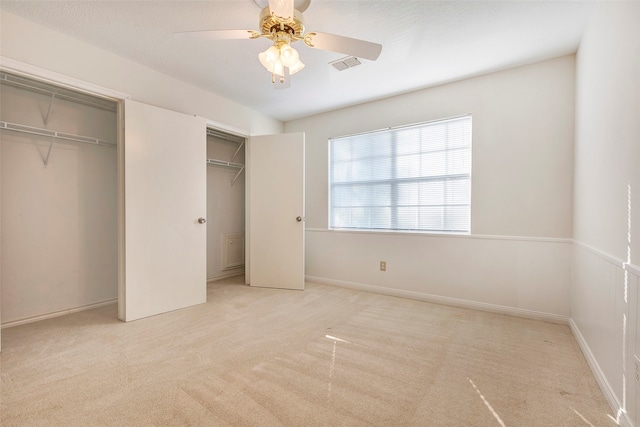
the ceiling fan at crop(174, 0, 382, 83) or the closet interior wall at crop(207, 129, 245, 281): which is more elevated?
the ceiling fan at crop(174, 0, 382, 83)

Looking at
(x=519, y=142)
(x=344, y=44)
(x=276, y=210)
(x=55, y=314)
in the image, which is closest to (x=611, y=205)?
(x=519, y=142)

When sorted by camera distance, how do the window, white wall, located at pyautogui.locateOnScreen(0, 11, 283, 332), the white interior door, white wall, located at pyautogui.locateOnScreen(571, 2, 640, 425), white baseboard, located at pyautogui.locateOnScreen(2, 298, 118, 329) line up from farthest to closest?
the white interior door
the window
white baseboard, located at pyautogui.locateOnScreen(2, 298, 118, 329)
white wall, located at pyautogui.locateOnScreen(0, 11, 283, 332)
white wall, located at pyautogui.locateOnScreen(571, 2, 640, 425)

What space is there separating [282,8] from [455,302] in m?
3.13

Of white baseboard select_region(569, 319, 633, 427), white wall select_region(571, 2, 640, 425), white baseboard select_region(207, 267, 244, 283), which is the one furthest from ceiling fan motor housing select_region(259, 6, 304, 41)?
white baseboard select_region(207, 267, 244, 283)

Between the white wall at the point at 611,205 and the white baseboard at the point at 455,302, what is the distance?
1.23 ft

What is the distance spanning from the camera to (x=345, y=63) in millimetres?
2707

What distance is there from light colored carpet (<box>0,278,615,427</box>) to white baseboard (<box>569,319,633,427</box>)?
0.13 feet

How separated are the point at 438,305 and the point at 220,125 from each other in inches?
133

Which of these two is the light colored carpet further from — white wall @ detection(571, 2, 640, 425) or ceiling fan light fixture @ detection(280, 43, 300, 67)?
ceiling fan light fixture @ detection(280, 43, 300, 67)

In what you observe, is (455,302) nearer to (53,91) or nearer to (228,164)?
(228,164)

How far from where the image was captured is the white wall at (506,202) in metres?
2.62

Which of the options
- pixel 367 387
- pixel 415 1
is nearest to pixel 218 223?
pixel 367 387

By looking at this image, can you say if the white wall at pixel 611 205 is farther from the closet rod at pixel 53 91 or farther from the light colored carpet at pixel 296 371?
the closet rod at pixel 53 91

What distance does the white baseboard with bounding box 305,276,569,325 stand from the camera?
105 inches
